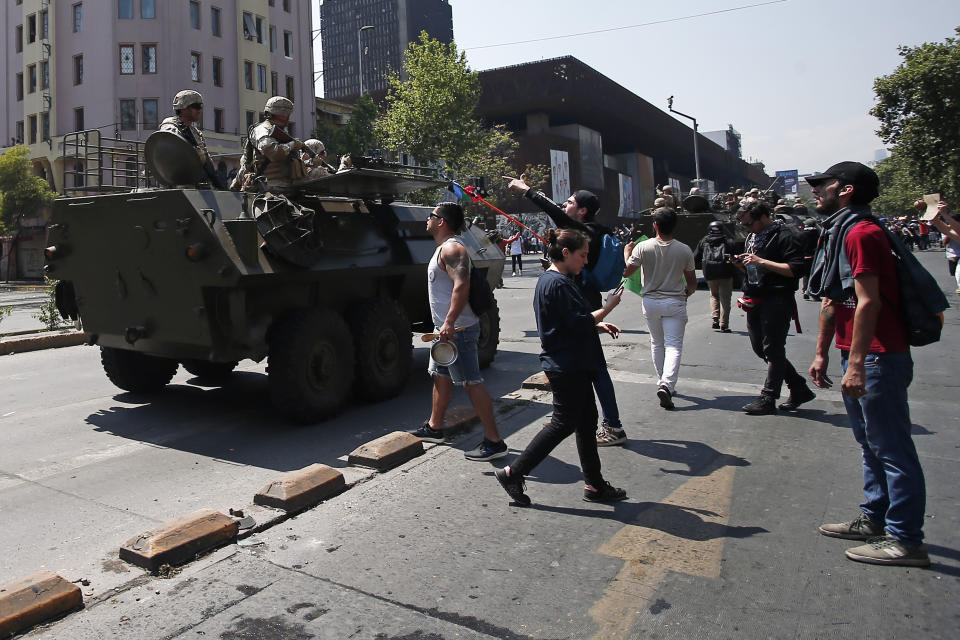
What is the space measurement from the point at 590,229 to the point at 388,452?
1.99m

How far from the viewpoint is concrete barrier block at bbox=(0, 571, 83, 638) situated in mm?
3055

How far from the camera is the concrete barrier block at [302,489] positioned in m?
4.32

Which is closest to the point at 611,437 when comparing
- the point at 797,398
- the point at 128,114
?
the point at 797,398

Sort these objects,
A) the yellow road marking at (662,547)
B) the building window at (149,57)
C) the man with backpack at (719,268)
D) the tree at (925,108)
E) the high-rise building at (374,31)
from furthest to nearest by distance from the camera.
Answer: the high-rise building at (374,31)
the building window at (149,57)
the tree at (925,108)
the man with backpack at (719,268)
the yellow road marking at (662,547)

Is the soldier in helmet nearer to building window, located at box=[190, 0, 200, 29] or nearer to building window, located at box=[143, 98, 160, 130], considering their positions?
building window, located at box=[143, 98, 160, 130]

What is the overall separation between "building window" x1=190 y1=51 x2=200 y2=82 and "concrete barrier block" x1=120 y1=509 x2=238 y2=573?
125 feet

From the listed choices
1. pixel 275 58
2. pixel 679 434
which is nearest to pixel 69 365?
pixel 679 434

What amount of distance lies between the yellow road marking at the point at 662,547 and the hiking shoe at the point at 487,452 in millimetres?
1208

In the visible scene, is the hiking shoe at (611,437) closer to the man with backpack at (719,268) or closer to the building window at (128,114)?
the man with backpack at (719,268)

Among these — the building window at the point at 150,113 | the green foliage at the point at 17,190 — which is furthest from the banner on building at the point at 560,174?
the green foliage at the point at 17,190

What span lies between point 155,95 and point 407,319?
34.1 metres

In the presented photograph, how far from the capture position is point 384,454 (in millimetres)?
5094

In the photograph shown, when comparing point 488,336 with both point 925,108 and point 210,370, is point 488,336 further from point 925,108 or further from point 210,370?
point 925,108

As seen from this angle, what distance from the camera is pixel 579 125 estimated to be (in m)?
53.8
